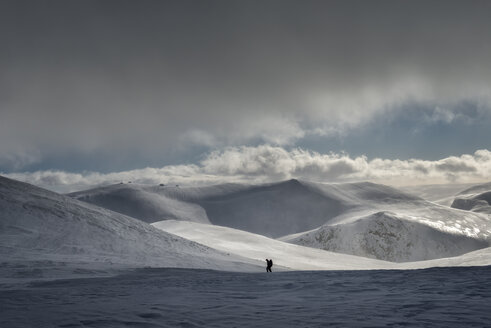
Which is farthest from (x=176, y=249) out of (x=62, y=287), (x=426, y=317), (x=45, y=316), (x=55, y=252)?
(x=426, y=317)

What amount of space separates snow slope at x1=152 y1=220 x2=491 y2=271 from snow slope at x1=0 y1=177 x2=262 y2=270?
9.87 metres

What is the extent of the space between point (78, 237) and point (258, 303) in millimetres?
22955

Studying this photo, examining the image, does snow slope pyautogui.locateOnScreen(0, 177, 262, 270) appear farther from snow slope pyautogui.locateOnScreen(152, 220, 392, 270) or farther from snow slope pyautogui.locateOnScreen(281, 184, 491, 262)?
snow slope pyautogui.locateOnScreen(281, 184, 491, 262)

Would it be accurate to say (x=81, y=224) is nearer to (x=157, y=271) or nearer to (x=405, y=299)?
(x=157, y=271)

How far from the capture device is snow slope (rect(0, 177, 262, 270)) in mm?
25453

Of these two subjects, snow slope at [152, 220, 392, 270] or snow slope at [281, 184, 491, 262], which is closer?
snow slope at [152, 220, 392, 270]

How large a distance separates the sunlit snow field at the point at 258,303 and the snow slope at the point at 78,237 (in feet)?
34.5

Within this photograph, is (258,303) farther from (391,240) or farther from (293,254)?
(391,240)

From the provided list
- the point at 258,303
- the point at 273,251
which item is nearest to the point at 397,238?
the point at 273,251

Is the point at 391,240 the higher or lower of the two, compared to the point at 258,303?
lower

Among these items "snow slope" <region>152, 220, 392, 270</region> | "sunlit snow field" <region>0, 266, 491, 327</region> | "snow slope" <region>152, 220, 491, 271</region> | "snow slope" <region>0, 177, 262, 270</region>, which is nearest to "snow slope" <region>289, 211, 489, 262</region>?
"snow slope" <region>152, 220, 392, 270</region>

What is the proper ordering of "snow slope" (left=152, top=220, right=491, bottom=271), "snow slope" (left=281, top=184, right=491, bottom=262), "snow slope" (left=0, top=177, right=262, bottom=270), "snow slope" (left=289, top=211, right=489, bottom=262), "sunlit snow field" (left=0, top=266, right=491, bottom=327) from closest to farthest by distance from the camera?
"sunlit snow field" (left=0, top=266, right=491, bottom=327) < "snow slope" (left=0, top=177, right=262, bottom=270) < "snow slope" (left=152, top=220, right=491, bottom=271) < "snow slope" (left=289, top=211, right=489, bottom=262) < "snow slope" (left=281, top=184, right=491, bottom=262)

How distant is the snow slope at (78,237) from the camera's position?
83.5 feet

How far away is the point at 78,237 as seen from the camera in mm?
29266
